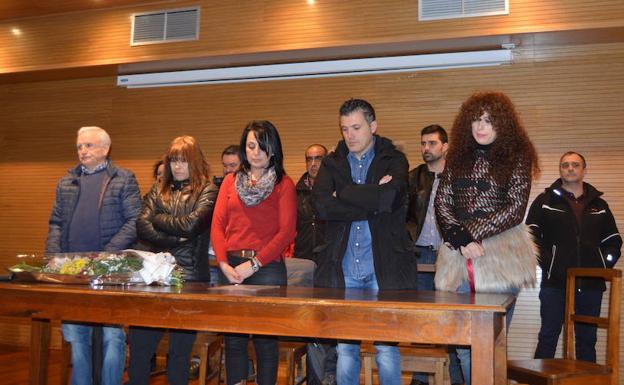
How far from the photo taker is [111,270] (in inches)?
100

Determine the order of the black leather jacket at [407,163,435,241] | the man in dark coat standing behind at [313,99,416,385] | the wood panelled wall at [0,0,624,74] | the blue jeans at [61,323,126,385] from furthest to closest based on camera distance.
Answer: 1. the wood panelled wall at [0,0,624,74]
2. the black leather jacket at [407,163,435,241]
3. the blue jeans at [61,323,126,385]
4. the man in dark coat standing behind at [313,99,416,385]

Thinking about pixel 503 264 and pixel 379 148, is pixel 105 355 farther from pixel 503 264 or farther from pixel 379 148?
pixel 503 264

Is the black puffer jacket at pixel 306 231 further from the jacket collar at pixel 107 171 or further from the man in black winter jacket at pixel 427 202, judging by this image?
the jacket collar at pixel 107 171

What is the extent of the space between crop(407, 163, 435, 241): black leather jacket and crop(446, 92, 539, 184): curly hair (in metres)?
1.24

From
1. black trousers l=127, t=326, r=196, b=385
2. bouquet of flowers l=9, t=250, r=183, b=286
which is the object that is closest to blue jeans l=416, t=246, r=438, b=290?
black trousers l=127, t=326, r=196, b=385

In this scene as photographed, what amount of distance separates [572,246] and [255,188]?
8.57 ft

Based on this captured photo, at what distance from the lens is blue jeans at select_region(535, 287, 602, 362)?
4.23 m

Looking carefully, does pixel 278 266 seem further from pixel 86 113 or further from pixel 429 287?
pixel 86 113

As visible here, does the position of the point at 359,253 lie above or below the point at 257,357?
above

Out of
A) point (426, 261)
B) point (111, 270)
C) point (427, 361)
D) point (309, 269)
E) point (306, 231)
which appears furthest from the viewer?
point (306, 231)

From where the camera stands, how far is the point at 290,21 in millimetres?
5387

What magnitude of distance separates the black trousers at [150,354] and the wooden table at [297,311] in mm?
656

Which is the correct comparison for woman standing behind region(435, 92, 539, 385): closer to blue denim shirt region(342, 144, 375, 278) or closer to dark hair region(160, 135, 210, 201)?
blue denim shirt region(342, 144, 375, 278)

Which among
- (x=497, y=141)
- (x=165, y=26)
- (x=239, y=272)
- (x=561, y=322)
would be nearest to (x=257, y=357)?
(x=239, y=272)
